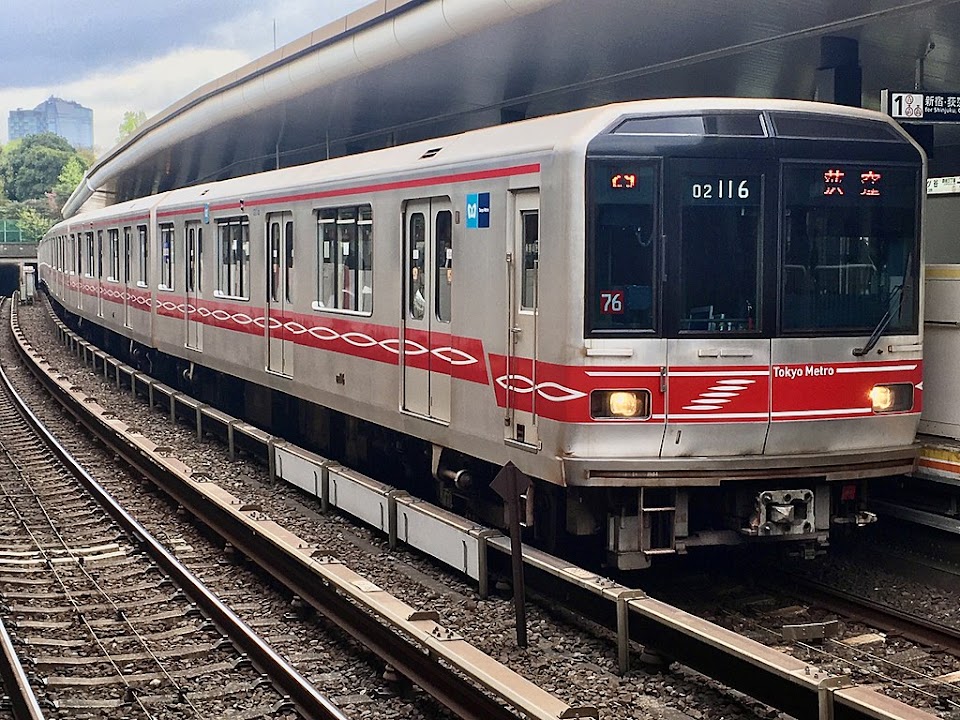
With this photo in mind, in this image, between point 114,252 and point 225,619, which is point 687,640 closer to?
point 225,619

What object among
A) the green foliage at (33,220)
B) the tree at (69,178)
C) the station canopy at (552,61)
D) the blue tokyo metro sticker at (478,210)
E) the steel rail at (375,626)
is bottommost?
the steel rail at (375,626)

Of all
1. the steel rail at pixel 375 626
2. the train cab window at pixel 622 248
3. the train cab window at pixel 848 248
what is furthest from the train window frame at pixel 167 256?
the train cab window at pixel 848 248

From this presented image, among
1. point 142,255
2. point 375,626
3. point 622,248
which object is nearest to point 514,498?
point 375,626

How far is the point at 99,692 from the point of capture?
727 cm

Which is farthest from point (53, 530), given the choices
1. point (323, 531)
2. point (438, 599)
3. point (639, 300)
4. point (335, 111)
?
point (335, 111)

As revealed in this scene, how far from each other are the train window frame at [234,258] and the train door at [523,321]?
662 centimetres

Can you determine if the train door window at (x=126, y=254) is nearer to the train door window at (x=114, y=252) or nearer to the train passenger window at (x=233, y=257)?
the train door window at (x=114, y=252)

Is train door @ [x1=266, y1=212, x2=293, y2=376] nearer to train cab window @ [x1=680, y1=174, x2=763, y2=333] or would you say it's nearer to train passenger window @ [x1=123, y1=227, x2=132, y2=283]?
train cab window @ [x1=680, y1=174, x2=763, y2=333]

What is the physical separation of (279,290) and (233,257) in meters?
2.05

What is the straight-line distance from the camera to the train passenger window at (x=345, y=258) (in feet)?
36.7

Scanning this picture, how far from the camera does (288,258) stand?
1339 centimetres

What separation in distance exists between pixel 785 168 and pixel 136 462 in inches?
341

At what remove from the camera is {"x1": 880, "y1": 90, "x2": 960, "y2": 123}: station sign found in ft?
32.5

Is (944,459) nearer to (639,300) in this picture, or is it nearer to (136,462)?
(639,300)
